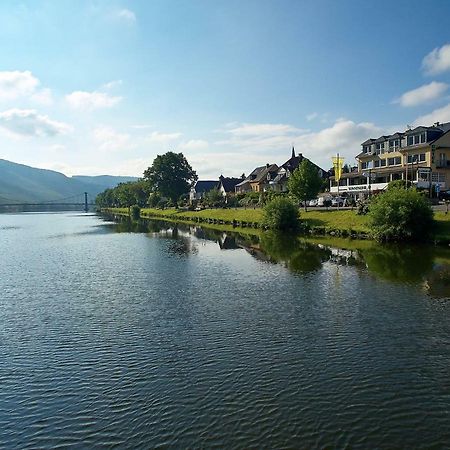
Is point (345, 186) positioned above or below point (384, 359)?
above

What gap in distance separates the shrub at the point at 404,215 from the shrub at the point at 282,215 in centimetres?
1899

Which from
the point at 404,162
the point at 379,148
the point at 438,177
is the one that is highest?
the point at 379,148

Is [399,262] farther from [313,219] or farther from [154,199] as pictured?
[154,199]

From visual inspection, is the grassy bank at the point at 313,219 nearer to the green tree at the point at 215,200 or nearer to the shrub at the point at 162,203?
the green tree at the point at 215,200

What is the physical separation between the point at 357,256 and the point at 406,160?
4548cm

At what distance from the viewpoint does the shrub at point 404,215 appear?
169 feet

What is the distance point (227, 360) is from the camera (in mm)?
17797

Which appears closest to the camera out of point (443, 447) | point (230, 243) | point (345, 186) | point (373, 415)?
point (443, 447)

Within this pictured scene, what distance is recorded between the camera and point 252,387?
15.4 m

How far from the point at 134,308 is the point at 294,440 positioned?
619 inches

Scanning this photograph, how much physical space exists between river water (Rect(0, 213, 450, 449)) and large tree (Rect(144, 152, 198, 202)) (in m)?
104

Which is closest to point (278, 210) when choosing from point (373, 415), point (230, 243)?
point (230, 243)

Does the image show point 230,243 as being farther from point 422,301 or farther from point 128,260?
point 422,301

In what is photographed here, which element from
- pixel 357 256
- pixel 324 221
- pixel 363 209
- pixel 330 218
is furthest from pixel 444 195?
pixel 357 256
